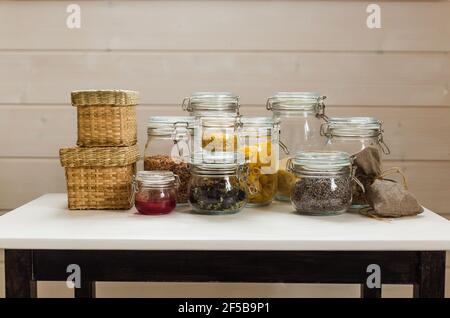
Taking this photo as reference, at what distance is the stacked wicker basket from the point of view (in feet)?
4.26

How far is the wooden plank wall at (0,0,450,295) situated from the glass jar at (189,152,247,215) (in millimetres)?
406

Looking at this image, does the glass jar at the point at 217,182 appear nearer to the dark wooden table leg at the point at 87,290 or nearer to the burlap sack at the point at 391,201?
the burlap sack at the point at 391,201

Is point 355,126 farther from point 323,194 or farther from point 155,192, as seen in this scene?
point 155,192

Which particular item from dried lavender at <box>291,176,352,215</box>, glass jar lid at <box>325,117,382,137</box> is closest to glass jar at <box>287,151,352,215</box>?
dried lavender at <box>291,176,352,215</box>

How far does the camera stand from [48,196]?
5.00 ft

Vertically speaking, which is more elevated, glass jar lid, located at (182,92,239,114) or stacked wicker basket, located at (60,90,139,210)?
glass jar lid, located at (182,92,239,114)

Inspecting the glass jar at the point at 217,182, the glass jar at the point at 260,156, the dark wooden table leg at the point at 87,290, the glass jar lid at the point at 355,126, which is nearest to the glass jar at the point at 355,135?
the glass jar lid at the point at 355,126

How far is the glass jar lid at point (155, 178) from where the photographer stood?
1.24 metres

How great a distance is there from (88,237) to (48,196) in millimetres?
492

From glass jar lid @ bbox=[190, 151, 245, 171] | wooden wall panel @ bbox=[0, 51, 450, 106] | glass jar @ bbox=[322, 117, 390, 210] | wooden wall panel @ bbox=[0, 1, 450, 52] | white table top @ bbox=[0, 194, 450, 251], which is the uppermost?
wooden wall panel @ bbox=[0, 1, 450, 52]

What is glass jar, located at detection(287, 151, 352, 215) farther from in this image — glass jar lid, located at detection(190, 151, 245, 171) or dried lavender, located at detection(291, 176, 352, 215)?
glass jar lid, located at detection(190, 151, 245, 171)

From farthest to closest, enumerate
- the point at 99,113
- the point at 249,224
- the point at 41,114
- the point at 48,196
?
the point at 41,114 < the point at 48,196 < the point at 99,113 < the point at 249,224
